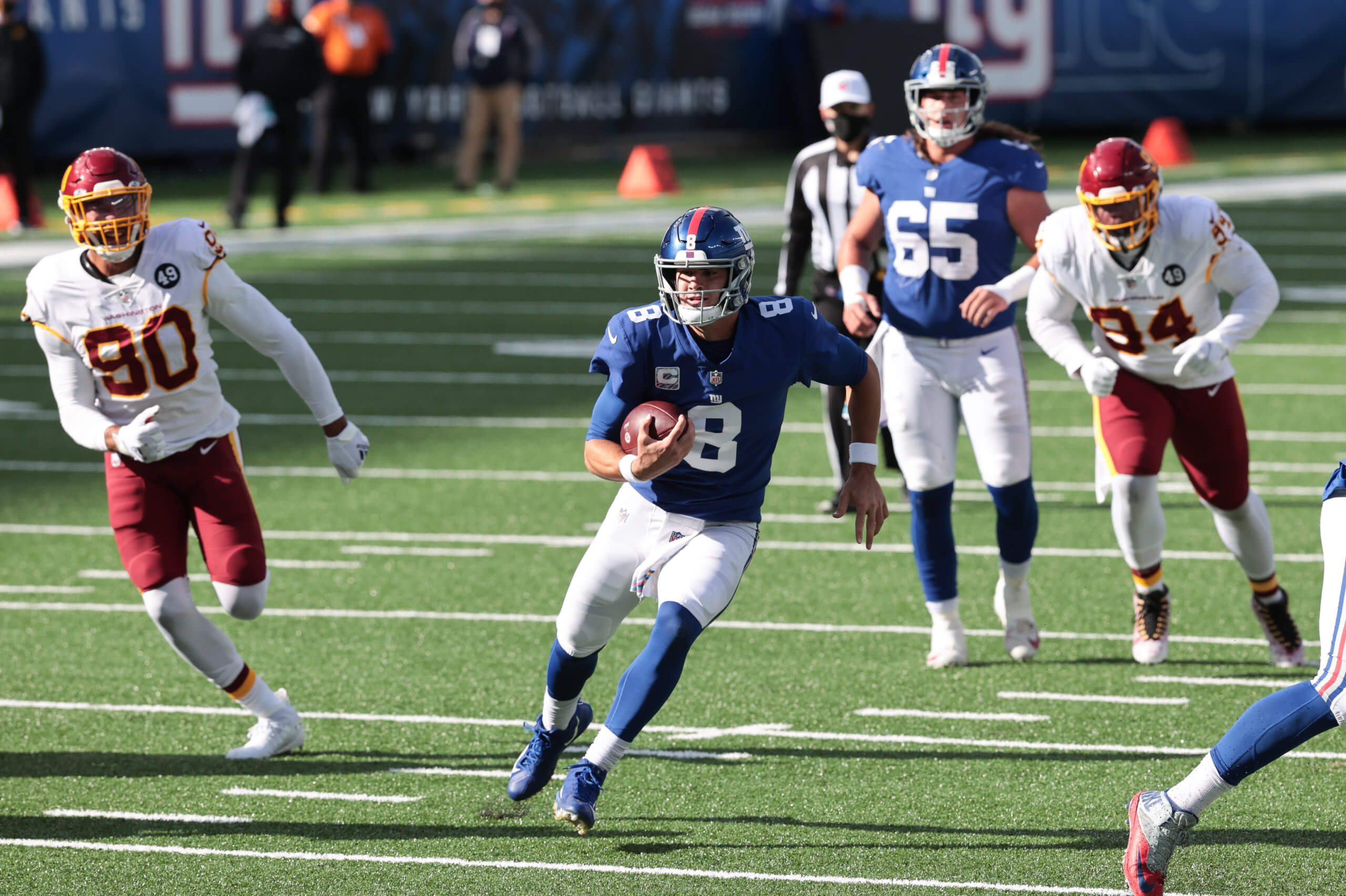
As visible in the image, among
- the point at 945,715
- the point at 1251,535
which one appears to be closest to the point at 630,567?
the point at 945,715

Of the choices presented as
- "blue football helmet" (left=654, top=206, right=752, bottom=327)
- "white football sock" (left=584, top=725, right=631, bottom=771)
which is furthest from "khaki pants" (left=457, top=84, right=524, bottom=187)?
"white football sock" (left=584, top=725, right=631, bottom=771)

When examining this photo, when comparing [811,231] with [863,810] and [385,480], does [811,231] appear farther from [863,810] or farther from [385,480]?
[863,810]

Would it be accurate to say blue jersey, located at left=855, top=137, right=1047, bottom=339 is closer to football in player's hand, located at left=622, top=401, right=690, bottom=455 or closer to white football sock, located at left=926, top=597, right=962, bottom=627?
white football sock, located at left=926, top=597, right=962, bottom=627

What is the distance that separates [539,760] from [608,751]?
1.49ft

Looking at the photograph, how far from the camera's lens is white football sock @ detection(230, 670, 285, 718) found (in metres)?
5.70

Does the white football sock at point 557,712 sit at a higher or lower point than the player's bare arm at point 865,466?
lower

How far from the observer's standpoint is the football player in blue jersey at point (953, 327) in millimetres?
6441

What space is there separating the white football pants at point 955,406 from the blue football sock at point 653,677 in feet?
6.36

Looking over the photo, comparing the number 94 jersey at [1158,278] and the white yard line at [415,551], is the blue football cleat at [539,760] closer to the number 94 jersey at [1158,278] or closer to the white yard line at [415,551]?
the number 94 jersey at [1158,278]

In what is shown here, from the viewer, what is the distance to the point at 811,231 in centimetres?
861

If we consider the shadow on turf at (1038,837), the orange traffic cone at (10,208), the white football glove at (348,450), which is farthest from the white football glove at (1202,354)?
the orange traffic cone at (10,208)

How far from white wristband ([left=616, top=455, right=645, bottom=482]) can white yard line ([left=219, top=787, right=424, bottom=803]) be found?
4.08ft

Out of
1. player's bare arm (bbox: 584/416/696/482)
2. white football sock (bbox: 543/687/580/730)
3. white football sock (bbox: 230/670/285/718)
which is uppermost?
player's bare arm (bbox: 584/416/696/482)

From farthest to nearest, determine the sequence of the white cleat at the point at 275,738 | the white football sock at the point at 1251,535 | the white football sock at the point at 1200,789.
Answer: the white football sock at the point at 1251,535
the white cleat at the point at 275,738
the white football sock at the point at 1200,789
